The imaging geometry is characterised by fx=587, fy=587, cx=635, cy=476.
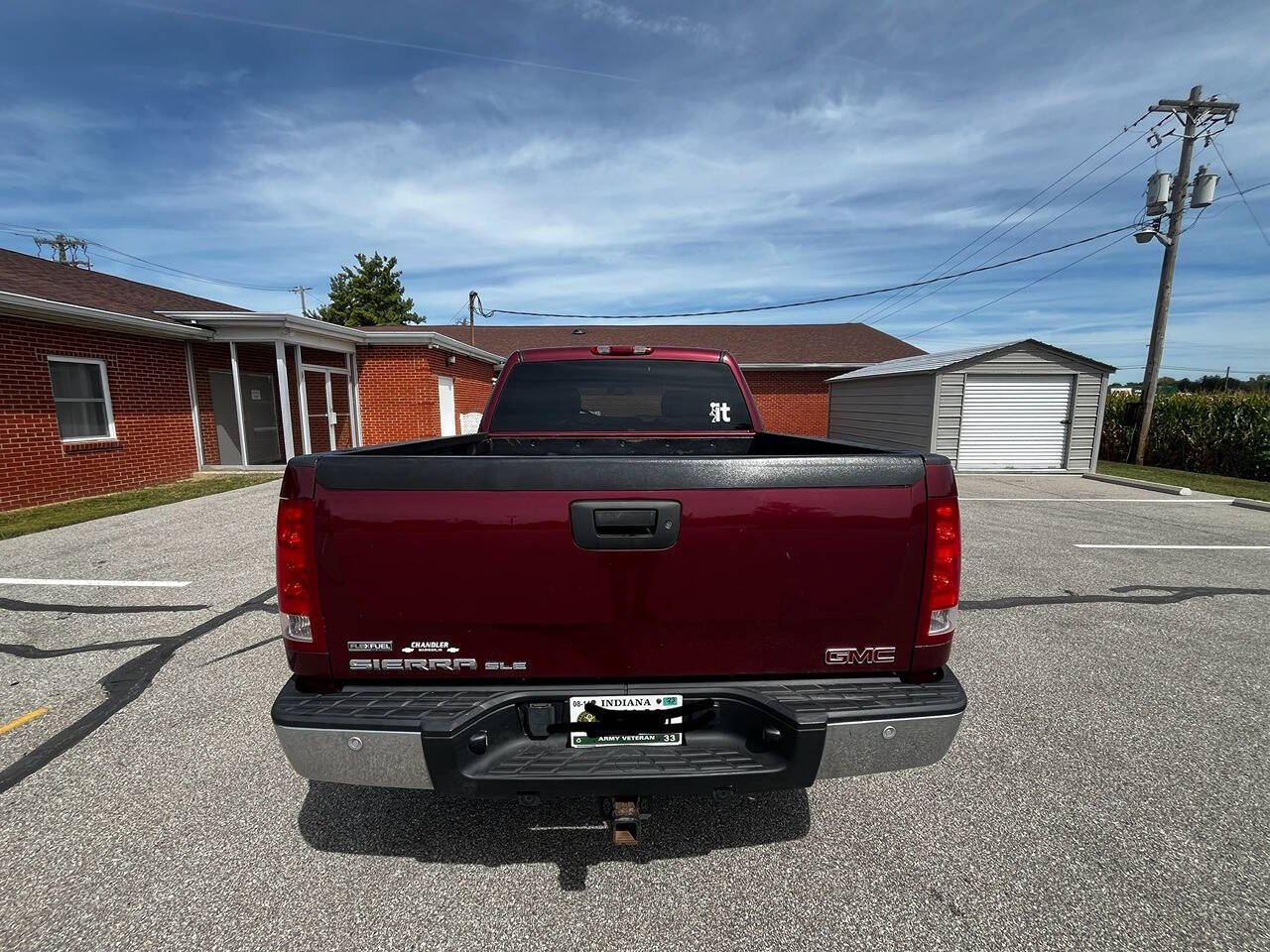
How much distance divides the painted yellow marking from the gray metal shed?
15465 mm

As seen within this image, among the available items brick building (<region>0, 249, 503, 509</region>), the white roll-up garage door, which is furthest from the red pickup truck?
the white roll-up garage door

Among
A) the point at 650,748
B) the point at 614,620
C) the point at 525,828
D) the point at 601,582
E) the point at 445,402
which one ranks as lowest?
the point at 525,828

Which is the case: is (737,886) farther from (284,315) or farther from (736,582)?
(284,315)

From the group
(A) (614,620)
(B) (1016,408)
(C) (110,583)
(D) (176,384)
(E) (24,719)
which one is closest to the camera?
(A) (614,620)

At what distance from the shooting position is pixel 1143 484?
12.2m

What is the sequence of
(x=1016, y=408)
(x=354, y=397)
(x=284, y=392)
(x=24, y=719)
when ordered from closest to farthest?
(x=24, y=719) → (x=284, y=392) → (x=1016, y=408) → (x=354, y=397)

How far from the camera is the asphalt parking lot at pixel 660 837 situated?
192 cm

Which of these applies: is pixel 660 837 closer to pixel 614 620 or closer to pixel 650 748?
pixel 650 748

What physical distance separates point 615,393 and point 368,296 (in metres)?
42.1

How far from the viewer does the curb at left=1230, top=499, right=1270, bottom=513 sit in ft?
32.6

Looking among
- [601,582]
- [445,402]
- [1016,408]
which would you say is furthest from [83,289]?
[1016,408]

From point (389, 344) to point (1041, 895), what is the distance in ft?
52.7

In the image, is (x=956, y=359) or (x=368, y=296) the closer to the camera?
(x=956, y=359)

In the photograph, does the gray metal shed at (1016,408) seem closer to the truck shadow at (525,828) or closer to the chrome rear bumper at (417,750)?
the truck shadow at (525,828)
